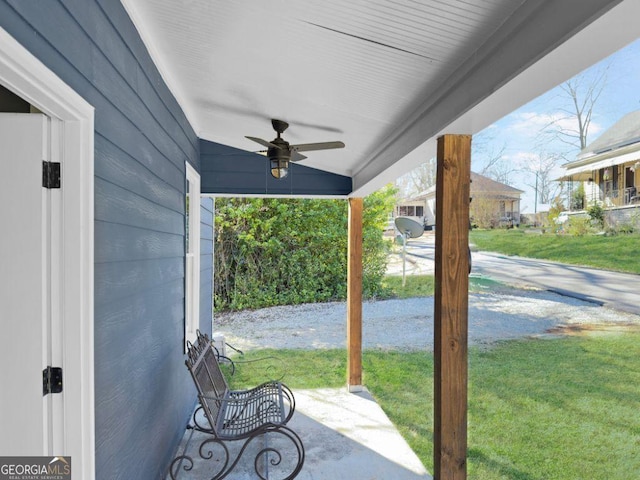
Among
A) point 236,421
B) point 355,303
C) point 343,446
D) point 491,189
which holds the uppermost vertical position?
point 491,189

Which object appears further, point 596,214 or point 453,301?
point 596,214

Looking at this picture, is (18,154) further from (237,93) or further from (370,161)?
(370,161)

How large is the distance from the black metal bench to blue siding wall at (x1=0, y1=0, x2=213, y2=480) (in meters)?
0.20

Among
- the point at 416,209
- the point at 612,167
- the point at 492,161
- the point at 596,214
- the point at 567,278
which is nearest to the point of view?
the point at 612,167

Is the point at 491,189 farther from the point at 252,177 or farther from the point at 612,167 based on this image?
the point at 252,177

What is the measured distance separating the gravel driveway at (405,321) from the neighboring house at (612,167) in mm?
1806

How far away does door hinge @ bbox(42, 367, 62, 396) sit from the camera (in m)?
1.40

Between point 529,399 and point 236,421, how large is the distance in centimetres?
462

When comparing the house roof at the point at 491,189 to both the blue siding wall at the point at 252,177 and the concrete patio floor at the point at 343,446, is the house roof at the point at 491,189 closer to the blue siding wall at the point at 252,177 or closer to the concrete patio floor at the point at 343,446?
the blue siding wall at the point at 252,177

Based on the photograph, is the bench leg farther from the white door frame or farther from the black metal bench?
the white door frame

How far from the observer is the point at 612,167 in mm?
4414

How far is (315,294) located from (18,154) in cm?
746

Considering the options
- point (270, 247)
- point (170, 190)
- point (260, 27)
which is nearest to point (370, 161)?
point (170, 190)

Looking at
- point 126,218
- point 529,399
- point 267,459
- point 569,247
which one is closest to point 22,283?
point 126,218
